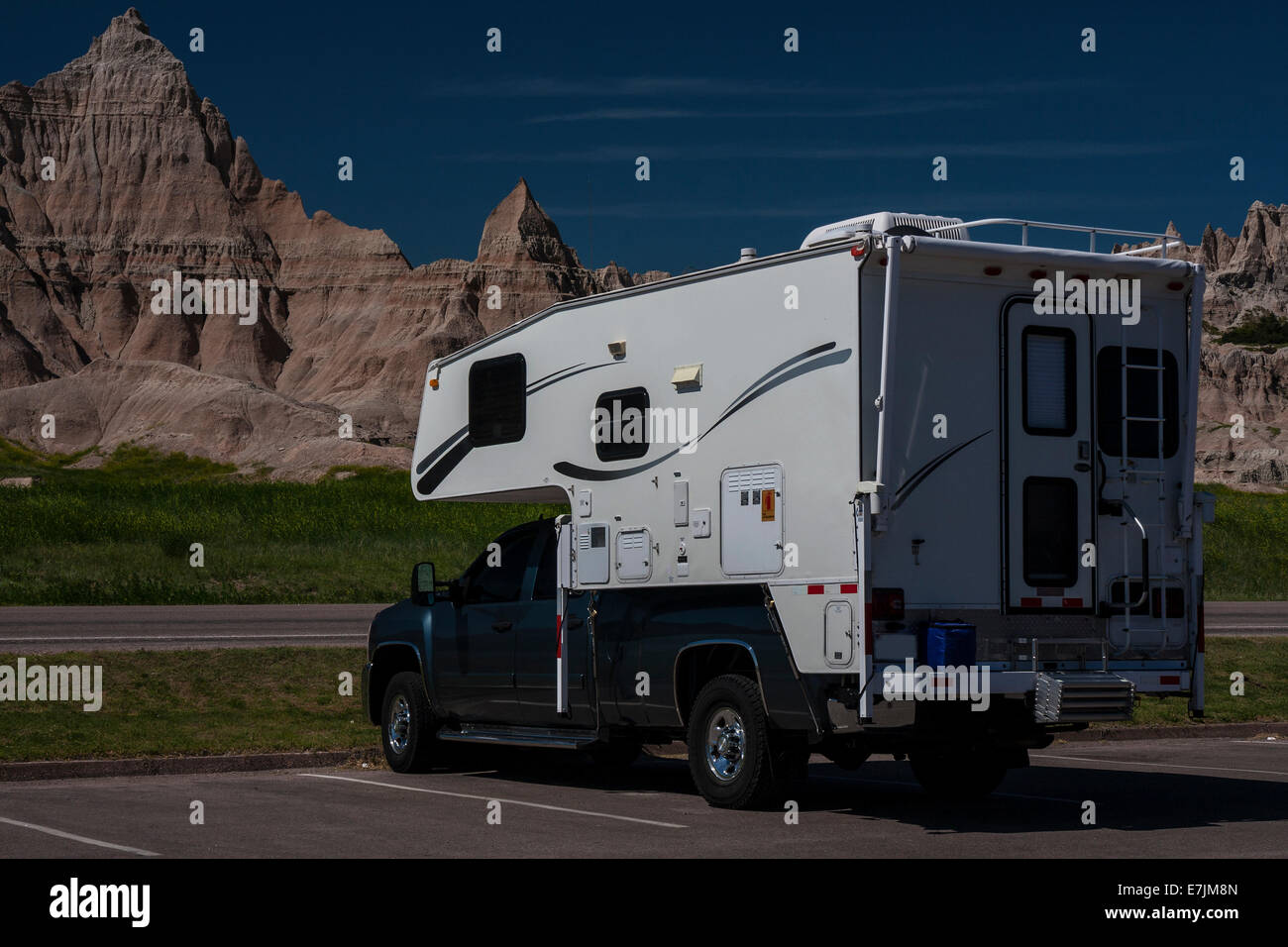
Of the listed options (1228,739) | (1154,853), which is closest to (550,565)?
(1154,853)

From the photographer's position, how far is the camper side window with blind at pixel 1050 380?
458 inches

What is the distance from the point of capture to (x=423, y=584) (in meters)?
14.5

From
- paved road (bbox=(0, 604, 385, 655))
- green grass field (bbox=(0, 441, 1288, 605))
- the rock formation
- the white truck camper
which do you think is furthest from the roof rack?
the rock formation

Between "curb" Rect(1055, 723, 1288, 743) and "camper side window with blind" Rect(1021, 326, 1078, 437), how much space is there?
6.85 m

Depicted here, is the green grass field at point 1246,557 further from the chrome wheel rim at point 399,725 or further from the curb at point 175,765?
the curb at point 175,765

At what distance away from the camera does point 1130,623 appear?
11672mm

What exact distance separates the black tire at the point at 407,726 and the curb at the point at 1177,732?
6997 millimetres

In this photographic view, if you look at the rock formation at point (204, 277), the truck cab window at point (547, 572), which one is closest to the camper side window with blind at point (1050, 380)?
the truck cab window at point (547, 572)

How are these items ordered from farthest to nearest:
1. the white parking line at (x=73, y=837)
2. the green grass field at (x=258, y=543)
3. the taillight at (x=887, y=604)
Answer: the green grass field at (x=258, y=543) → the taillight at (x=887, y=604) → the white parking line at (x=73, y=837)

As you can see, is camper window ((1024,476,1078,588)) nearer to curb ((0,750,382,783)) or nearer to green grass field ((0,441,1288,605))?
curb ((0,750,382,783))

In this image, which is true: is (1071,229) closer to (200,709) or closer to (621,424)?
(621,424)

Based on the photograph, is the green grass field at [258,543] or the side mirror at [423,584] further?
the green grass field at [258,543]

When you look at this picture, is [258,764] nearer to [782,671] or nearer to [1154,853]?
[782,671]
